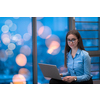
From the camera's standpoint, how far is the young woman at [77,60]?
172cm

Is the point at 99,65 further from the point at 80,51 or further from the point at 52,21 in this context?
the point at 80,51

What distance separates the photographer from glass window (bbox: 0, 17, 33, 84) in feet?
12.3

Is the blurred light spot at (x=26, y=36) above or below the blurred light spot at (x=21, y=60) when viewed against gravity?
above

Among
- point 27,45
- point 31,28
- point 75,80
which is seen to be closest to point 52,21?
point 31,28

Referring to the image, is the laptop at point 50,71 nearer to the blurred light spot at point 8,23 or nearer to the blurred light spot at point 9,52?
the blurred light spot at point 9,52

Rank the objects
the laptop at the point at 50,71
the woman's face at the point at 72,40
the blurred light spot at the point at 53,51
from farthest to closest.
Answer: the blurred light spot at the point at 53,51 → the woman's face at the point at 72,40 → the laptop at the point at 50,71

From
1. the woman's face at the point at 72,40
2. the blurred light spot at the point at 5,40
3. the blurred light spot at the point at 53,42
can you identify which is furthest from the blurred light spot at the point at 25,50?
the woman's face at the point at 72,40

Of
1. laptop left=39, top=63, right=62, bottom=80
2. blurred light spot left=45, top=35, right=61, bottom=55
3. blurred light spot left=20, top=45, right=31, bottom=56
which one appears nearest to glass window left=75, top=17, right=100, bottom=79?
blurred light spot left=45, top=35, right=61, bottom=55

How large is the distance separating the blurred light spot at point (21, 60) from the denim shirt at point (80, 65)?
207cm

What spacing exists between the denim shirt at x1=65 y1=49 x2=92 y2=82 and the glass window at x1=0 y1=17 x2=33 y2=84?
2003mm

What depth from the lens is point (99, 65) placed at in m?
3.72

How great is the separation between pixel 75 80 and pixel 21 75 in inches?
95.2

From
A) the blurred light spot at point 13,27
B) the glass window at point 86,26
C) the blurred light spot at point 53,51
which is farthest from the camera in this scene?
the blurred light spot at point 53,51

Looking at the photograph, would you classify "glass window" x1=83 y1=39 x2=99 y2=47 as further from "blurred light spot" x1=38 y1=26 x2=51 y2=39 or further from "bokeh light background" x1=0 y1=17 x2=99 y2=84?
"blurred light spot" x1=38 y1=26 x2=51 y2=39
